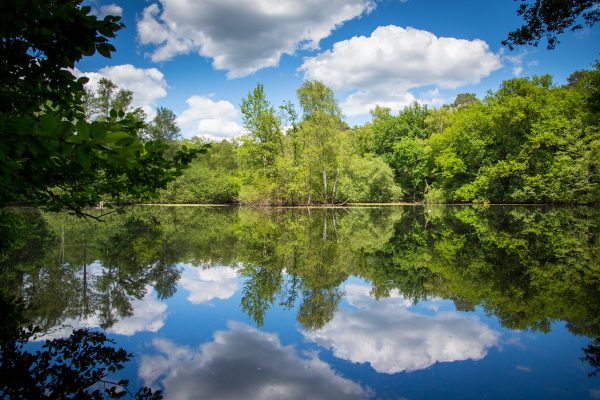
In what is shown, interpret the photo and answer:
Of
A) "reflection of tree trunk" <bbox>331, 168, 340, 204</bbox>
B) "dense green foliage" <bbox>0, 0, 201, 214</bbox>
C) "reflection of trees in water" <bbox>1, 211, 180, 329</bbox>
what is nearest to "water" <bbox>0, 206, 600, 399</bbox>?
"reflection of trees in water" <bbox>1, 211, 180, 329</bbox>

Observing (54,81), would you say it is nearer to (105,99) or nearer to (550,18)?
(550,18)

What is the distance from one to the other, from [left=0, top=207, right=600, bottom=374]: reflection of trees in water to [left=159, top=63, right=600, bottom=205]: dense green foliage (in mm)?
28300

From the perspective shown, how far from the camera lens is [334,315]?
663 centimetres

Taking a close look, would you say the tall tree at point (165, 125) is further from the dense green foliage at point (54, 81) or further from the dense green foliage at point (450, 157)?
the dense green foliage at point (54, 81)

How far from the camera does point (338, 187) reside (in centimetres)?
4966

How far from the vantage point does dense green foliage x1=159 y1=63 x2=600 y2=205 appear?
3994cm

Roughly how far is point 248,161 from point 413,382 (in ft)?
143

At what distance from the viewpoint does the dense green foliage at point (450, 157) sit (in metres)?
39.9

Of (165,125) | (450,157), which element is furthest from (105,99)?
(450,157)

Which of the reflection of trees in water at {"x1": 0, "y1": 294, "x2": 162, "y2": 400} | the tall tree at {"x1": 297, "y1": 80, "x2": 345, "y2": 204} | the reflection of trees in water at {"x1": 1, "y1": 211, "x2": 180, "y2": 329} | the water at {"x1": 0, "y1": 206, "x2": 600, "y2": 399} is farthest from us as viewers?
the tall tree at {"x1": 297, "y1": 80, "x2": 345, "y2": 204}

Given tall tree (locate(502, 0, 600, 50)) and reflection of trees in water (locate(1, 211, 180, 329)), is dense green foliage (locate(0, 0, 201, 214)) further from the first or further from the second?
tall tree (locate(502, 0, 600, 50))

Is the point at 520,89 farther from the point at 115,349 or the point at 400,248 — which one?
the point at 115,349

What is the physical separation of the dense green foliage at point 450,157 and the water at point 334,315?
3208 centimetres

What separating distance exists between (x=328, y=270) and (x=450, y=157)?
4738 cm
